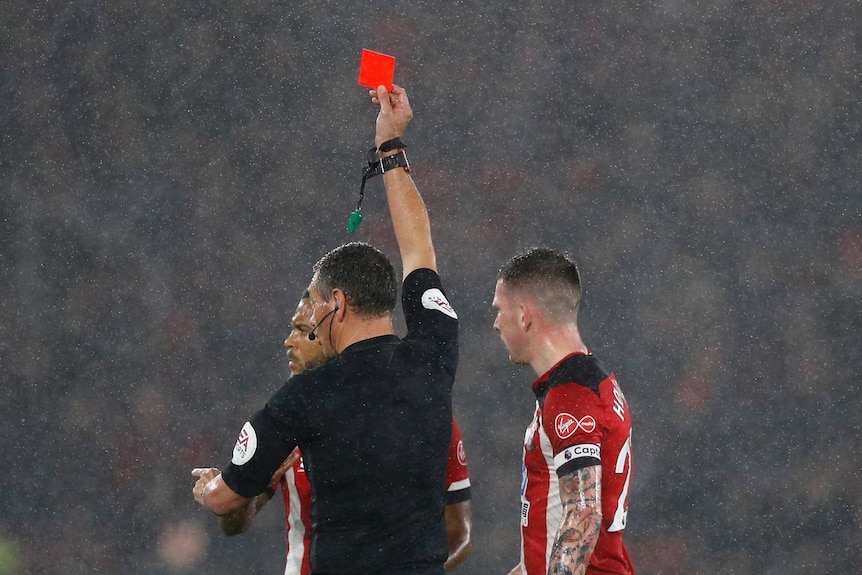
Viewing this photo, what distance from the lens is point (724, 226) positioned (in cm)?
539

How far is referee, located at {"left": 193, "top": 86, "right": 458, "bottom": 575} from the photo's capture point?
2.07 m

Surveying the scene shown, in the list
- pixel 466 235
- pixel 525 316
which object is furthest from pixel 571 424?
pixel 466 235

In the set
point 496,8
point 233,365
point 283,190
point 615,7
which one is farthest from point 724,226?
point 233,365

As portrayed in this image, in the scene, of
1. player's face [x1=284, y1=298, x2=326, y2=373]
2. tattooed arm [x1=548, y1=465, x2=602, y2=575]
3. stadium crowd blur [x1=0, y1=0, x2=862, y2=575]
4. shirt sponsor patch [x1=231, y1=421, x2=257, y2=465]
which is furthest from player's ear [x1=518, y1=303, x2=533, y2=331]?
stadium crowd blur [x1=0, y1=0, x2=862, y2=575]

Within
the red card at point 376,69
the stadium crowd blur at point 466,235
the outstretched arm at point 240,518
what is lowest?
the outstretched arm at point 240,518

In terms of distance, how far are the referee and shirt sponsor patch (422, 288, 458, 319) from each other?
46 millimetres

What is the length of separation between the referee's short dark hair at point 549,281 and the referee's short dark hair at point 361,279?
1.60ft

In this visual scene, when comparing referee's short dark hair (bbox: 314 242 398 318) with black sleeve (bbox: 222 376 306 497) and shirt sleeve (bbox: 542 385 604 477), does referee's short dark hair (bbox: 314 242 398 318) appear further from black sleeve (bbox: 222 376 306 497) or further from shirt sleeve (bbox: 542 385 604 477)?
shirt sleeve (bbox: 542 385 604 477)

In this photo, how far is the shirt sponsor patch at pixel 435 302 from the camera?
2.30 m

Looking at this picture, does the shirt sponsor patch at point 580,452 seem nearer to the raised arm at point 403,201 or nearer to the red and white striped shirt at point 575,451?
the red and white striped shirt at point 575,451

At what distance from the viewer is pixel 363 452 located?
2092 mm

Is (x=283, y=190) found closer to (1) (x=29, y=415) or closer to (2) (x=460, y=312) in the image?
(2) (x=460, y=312)

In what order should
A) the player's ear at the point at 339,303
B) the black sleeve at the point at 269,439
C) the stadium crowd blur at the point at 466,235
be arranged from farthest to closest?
1. the stadium crowd blur at the point at 466,235
2. the player's ear at the point at 339,303
3. the black sleeve at the point at 269,439

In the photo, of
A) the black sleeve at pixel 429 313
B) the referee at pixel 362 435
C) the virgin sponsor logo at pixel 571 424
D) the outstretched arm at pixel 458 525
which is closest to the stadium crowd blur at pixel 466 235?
the outstretched arm at pixel 458 525
